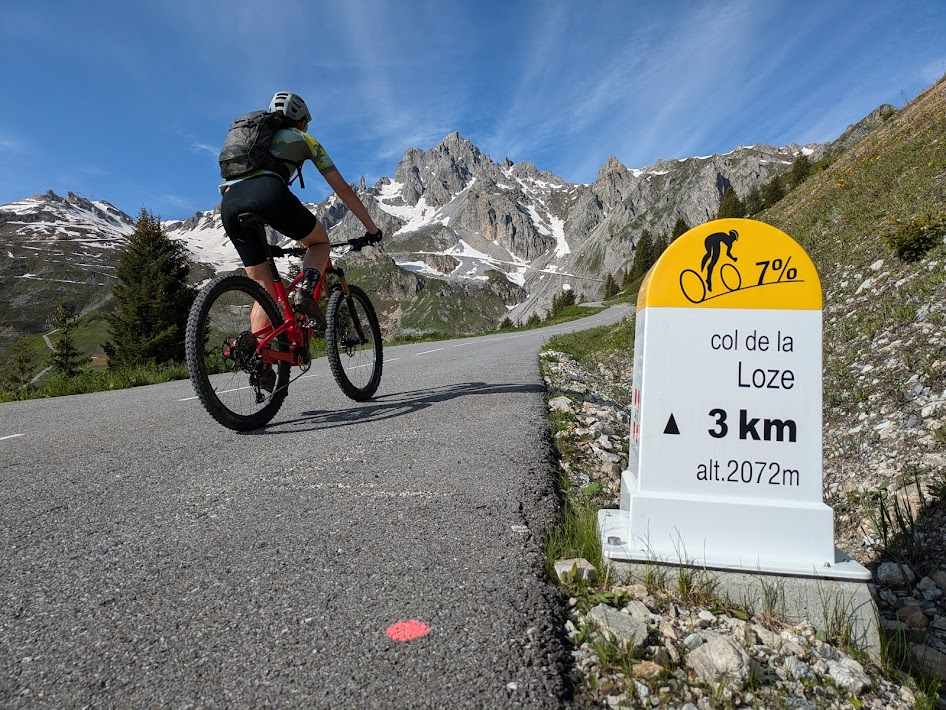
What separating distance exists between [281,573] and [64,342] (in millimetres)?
58074

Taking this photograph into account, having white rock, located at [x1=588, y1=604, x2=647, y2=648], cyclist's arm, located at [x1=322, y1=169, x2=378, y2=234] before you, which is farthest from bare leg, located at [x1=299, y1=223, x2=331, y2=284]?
white rock, located at [x1=588, y1=604, x2=647, y2=648]

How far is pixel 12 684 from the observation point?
1438mm

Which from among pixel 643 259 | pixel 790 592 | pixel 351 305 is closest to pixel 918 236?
pixel 790 592

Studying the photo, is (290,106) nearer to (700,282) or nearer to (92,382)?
(700,282)

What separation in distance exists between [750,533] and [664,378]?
2.33 feet

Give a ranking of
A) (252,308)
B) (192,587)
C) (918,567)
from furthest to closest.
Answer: (252,308) → (918,567) → (192,587)

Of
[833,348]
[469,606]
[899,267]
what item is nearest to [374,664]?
[469,606]

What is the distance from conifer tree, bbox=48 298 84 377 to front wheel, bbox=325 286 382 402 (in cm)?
4117

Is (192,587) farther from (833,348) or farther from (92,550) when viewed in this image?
→ (833,348)

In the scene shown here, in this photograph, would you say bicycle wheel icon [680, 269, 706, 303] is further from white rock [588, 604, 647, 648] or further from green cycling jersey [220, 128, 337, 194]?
green cycling jersey [220, 128, 337, 194]

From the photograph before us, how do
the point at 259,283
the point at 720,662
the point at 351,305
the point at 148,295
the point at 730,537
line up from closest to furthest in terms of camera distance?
the point at 720,662 < the point at 730,537 < the point at 259,283 < the point at 351,305 < the point at 148,295

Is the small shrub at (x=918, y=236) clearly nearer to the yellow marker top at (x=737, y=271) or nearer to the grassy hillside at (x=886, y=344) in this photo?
the grassy hillside at (x=886, y=344)

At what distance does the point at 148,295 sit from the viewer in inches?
1272

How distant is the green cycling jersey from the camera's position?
169 inches
